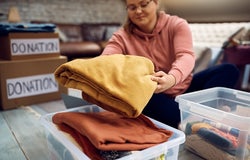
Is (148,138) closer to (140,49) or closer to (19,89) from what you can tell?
(140,49)

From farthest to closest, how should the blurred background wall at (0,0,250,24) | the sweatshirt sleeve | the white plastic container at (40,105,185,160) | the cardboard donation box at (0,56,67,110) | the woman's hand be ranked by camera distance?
the blurred background wall at (0,0,250,24) → the cardboard donation box at (0,56,67,110) → the sweatshirt sleeve → the woman's hand → the white plastic container at (40,105,185,160)

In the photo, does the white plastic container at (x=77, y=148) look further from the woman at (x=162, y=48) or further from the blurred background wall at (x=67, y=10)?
the blurred background wall at (x=67, y=10)

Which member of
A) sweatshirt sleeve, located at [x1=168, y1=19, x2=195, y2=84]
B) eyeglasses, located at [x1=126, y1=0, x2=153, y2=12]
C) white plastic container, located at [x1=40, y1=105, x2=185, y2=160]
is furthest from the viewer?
eyeglasses, located at [x1=126, y1=0, x2=153, y2=12]

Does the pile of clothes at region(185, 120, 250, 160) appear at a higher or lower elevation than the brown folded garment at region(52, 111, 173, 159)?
lower

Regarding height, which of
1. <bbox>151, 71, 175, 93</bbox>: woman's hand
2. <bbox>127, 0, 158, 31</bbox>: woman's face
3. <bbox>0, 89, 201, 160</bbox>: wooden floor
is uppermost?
<bbox>127, 0, 158, 31</bbox>: woman's face

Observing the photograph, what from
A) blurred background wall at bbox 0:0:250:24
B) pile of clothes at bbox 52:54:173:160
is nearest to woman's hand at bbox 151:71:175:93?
pile of clothes at bbox 52:54:173:160

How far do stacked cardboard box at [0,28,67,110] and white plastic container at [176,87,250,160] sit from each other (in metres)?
0.90

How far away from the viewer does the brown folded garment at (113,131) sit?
0.56 m

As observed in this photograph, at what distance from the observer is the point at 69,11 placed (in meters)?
3.72

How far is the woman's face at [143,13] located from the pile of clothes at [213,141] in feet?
1.56

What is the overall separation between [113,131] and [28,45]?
97 cm

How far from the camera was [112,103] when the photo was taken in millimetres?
585

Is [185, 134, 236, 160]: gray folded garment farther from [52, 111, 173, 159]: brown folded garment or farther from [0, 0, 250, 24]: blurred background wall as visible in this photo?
[0, 0, 250, 24]: blurred background wall

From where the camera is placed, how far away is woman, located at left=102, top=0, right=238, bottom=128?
970 millimetres
